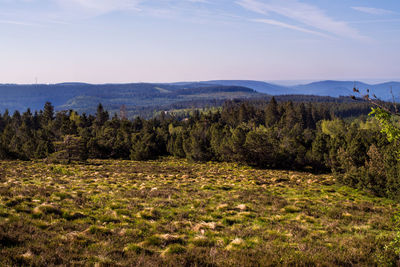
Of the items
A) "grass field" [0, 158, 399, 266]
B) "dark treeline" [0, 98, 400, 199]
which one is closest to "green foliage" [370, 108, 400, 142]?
"grass field" [0, 158, 399, 266]

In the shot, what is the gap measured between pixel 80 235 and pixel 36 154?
2281 inches

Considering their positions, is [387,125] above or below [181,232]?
above

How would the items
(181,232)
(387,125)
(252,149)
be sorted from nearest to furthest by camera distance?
1. (387,125)
2. (181,232)
3. (252,149)

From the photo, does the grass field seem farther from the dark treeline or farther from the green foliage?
the dark treeline

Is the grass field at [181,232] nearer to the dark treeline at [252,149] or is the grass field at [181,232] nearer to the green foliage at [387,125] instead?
the green foliage at [387,125]

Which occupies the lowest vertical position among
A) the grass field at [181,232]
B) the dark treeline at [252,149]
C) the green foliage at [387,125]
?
the dark treeline at [252,149]

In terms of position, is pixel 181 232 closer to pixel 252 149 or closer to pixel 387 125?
pixel 387 125

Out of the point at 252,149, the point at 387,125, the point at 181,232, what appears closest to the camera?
the point at 387,125

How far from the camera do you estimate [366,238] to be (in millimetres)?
12141

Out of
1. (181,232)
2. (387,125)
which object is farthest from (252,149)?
(387,125)

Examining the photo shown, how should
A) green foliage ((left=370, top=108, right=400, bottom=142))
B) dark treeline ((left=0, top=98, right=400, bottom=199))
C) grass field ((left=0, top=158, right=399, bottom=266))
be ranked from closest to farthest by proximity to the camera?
green foliage ((left=370, top=108, right=400, bottom=142))
grass field ((left=0, top=158, right=399, bottom=266))
dark treeline ((left=0, top=98, right=400, bottom=199))

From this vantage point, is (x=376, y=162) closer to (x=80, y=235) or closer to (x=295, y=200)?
(x=295, y=200)

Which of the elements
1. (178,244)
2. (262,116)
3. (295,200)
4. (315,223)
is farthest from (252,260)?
(262,116)

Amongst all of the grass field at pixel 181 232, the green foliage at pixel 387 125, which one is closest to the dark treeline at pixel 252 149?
the grass field at pixel 181 232
